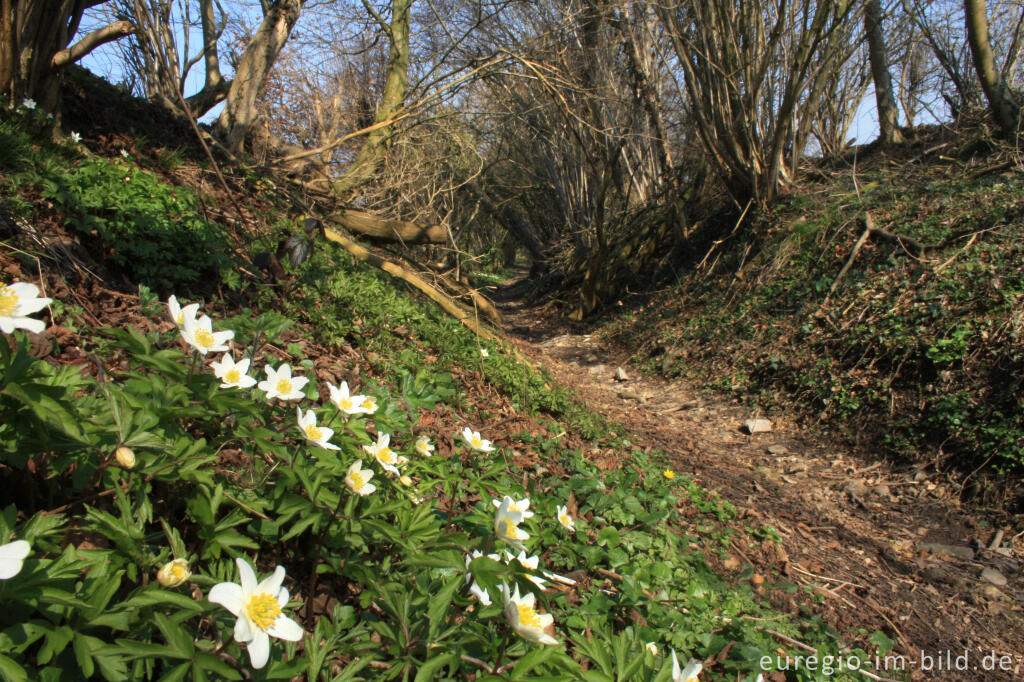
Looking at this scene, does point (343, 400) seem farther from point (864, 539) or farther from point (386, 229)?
point (386, 229)

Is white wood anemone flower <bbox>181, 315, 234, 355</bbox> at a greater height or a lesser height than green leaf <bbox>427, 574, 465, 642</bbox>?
greater

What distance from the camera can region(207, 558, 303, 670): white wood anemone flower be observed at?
3.12ft

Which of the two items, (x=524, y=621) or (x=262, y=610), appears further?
(x=524, y=621)

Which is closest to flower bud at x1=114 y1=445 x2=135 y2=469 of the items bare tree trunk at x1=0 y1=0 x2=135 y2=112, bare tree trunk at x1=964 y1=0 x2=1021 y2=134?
bare tree trunk at x1=0 y1=0 x2=135 y2=112

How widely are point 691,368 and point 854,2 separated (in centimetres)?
456

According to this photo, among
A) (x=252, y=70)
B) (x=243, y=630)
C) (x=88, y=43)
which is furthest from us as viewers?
(x=252, y=70)

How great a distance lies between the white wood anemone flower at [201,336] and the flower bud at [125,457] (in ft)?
1.12

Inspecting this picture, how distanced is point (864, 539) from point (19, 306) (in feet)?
14.2

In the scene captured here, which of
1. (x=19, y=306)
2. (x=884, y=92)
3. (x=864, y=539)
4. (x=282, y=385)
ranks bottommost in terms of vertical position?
(x=864, y=539)

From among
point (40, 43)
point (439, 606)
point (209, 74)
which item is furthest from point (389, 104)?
point (439, 606)

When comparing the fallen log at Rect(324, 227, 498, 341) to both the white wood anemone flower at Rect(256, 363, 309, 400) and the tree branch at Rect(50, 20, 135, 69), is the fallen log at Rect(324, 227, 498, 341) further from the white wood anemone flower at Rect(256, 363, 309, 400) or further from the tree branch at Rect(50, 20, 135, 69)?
the white wood anemone flower at Rect(256, 363, 309, 400)

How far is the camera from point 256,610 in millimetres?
1003

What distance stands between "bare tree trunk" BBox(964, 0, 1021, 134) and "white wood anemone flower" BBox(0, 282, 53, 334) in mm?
9467

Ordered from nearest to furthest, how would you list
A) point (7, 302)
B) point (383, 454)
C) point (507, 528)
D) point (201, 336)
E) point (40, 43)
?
point (7, 302)
point (507, 528)
point (201, 336)
point (383, 454)
point (40, 43)
